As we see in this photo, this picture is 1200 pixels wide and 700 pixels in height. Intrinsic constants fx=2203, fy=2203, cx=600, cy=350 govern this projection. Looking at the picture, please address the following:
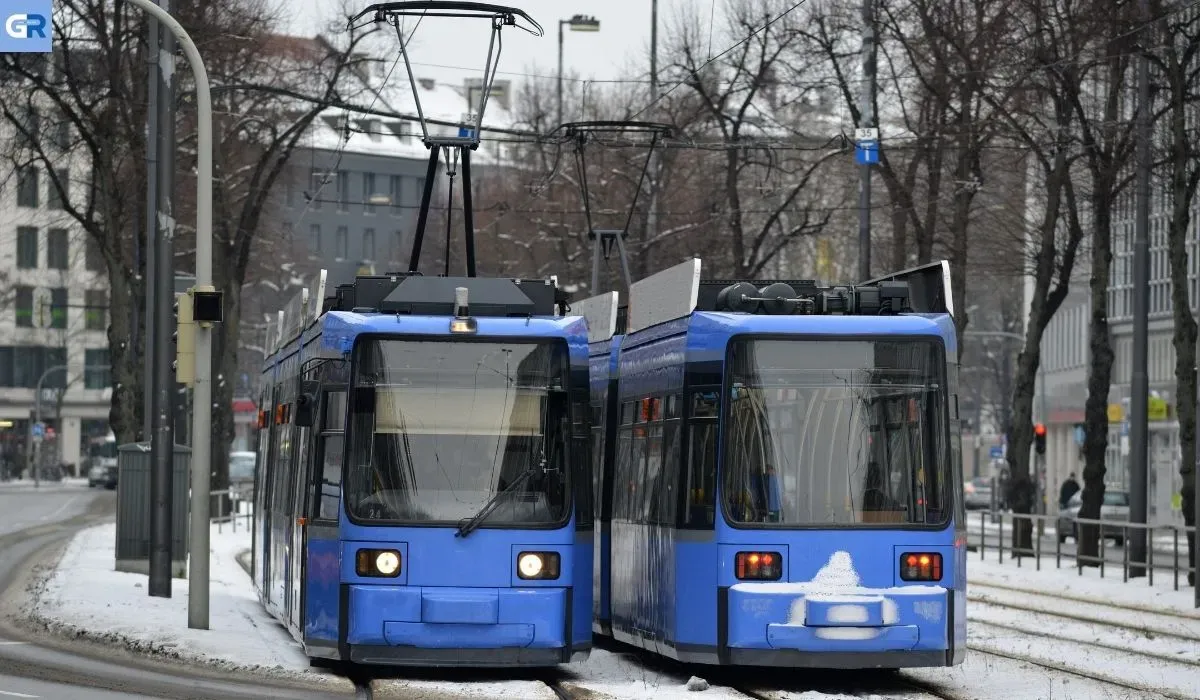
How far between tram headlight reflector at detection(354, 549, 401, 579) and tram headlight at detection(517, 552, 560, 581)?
0.82 m

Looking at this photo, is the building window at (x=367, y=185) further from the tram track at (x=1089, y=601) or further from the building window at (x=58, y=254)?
the tram track at (x=1089, y=601)

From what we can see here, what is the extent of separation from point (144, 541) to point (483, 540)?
40.2ft

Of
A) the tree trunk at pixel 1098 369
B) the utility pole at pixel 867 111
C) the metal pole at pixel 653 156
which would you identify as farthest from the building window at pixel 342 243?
the tree trunk at pixel 1098 369

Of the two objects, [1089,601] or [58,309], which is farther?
[58,309]

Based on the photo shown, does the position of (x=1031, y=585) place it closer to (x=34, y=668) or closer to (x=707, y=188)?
(x=34, y=668)

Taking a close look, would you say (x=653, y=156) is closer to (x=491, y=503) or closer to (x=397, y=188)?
(x=491, y=503)

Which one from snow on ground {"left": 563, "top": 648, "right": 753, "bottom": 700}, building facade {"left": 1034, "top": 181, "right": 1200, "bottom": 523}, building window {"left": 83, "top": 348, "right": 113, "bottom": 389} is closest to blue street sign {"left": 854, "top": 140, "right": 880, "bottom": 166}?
building facade {"left": 1034, "top": 181, "right": 1200, "bottom": 523}


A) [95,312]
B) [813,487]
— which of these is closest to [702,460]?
[813,487]

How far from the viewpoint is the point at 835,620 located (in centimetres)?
1443

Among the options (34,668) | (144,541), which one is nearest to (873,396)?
(34,668)

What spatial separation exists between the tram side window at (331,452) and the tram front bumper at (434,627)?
2.18 ft

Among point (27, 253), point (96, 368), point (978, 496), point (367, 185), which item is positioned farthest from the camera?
point (367, 185)

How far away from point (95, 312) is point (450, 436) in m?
89.9

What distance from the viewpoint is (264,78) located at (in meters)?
39.9
